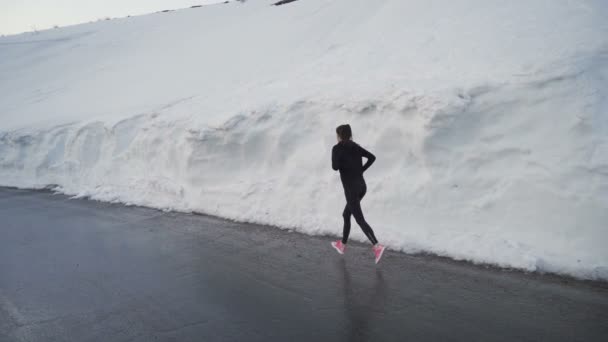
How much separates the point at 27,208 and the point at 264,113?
249 inches

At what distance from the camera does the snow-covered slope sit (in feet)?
20.1

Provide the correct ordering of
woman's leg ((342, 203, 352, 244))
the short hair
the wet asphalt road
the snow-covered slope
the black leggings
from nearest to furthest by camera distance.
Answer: the wet asphalt road, the short hair, the black leggings, the snow-covered slope, woman's leg ((342, 203, 352, 244))

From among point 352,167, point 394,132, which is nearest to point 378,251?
point 352,167

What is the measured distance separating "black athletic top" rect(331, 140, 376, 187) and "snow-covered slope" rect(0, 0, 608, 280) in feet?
4.17

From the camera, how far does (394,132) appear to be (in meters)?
8.20

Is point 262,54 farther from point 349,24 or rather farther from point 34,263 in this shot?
point 34,263

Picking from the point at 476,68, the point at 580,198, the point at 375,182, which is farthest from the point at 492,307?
the point at 476,68

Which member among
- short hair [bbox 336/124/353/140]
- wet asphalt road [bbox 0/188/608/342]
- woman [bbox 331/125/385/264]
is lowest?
wet asphalt road [bbox 0/188/608/342]

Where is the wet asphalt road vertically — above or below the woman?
below

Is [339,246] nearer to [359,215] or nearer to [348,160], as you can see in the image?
[359,215]

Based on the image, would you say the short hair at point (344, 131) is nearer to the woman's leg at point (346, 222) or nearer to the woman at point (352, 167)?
the woman at point (352, 167)

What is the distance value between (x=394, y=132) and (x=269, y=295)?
4130 mm

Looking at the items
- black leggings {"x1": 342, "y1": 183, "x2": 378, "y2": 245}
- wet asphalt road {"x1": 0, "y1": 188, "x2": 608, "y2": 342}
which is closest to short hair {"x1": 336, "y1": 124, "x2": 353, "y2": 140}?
black leggings {"x1": 342, "y1": 183, "x2": 378, "y2": 245}

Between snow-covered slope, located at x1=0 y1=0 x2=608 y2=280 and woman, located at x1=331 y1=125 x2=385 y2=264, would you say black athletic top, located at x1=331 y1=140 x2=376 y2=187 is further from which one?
snow-covered slope, located at x1=0 y1=0 x2=608 y2=280
